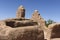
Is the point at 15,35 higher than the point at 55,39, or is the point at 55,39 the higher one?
the point at 15,35

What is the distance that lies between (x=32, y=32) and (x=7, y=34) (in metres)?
1.37

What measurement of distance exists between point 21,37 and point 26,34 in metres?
0.33

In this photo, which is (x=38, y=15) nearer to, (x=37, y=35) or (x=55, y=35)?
(x=55, y=35)

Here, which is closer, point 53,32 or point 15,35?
point 15,35

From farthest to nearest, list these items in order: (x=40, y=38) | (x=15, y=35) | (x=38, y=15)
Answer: (x=38, y=15), (x=40, y=38), (x=15, y=35)

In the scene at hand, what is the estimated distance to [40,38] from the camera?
32.5 ft

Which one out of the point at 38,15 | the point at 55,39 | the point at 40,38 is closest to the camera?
the point at 40,38

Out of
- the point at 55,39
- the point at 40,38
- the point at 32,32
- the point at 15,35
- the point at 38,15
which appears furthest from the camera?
the point at 38,15

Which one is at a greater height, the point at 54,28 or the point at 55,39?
the point at 54,28

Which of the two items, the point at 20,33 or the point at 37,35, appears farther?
the point at 37,35

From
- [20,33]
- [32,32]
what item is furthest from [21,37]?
[32,32]

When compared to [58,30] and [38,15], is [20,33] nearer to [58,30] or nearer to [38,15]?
[58,30]

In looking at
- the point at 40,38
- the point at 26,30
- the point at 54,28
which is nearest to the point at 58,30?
the point at 54,28

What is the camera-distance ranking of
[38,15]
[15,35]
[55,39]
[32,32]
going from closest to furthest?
[15,35] → [32,32] → [55,39] → [38,15]
